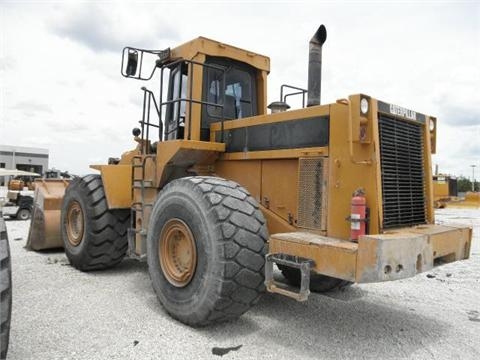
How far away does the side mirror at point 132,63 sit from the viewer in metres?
5.72

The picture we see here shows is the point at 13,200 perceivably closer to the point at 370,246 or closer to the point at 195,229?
the point at 195,229

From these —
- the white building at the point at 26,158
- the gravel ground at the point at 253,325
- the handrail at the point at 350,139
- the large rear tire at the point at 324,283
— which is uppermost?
the white building at the point at 26,158

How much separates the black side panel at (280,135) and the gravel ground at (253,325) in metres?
1.81

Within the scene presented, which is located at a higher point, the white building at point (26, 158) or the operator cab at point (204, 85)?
the white building at point (26, 158)

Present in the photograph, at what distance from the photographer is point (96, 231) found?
645cm

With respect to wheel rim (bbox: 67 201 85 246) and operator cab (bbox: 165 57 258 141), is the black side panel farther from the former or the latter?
wheel rim (bbox: 67 201 85 246)

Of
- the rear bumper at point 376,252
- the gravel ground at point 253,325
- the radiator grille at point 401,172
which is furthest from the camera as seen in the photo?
the radiator grille at point 401,172

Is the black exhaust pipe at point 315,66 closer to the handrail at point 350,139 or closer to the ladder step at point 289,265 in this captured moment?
the handrail at point 350,139

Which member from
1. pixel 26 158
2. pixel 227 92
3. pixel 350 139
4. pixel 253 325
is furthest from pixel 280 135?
pixel 26 158

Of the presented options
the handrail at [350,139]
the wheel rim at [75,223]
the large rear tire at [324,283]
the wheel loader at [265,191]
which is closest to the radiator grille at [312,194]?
the wheel loader at [265,191]

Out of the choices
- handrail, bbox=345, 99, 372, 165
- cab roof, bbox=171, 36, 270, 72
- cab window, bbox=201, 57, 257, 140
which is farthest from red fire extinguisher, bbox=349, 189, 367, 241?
cab roof, bbox=171, 36, 270, 72

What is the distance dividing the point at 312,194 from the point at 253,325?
1.40 metres

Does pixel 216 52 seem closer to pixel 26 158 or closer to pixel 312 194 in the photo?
pixel 312 194

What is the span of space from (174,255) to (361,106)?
2.41 meters
